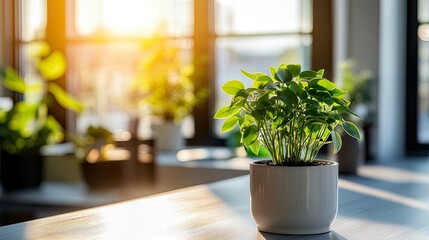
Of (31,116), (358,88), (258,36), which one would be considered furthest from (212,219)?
(31,116)

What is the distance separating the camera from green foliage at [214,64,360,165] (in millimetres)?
1443

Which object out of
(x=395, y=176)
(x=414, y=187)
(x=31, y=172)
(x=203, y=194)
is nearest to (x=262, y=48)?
(x=31, y=172)

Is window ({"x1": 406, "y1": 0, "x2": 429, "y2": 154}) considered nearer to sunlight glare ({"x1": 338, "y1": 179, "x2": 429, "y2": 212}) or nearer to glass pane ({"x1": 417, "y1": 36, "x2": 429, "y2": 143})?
glass pane ({"x1": 417, "y1": 36, "x2": 429, "y2": 143})

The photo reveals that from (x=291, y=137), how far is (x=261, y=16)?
3.13 m

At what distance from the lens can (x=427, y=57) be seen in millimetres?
4219

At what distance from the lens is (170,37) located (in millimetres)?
4836

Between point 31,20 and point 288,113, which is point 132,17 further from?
point 288,113

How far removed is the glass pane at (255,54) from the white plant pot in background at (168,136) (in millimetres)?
334

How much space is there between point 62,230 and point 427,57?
313 cm

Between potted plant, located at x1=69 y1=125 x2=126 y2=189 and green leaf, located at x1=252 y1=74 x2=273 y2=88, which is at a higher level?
green leaf, located at x1=252 y1=74 x2=273 y2=88

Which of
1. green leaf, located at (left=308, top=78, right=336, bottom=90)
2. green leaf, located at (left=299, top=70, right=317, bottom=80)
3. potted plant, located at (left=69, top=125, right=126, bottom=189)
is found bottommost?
potted plant, located at (left=69, top=125, right=126, bottom=189)

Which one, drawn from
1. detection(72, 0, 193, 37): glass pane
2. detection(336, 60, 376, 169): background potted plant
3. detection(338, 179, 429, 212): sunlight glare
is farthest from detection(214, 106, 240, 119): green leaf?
detection(72, 0, 193, 37): glass pane

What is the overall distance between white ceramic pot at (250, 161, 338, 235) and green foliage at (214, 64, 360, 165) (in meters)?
0.05

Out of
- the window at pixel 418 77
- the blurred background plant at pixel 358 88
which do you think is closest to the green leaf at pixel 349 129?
the blurred background plant at pixel 358 88
